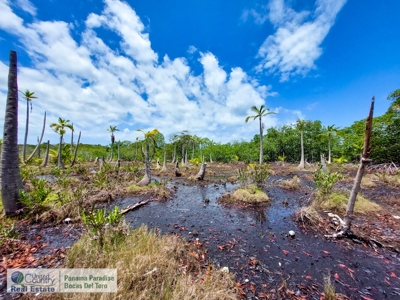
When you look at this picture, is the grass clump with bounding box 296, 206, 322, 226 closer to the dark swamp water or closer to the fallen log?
the dark swamp water

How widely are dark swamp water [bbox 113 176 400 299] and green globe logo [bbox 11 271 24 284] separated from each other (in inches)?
129

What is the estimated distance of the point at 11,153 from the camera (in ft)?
17.0

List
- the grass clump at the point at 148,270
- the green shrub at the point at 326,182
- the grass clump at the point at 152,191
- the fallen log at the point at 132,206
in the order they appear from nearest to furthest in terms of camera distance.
Result: the grass clump at the point at 148,270
the fallen log at the point at 132,206
the green shrub at the point at 326,182
the grass clump at the point at 152,191

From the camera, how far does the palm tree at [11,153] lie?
5113 mm

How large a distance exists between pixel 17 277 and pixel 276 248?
5.31 m

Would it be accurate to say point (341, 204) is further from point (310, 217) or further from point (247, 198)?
point (247, 198)

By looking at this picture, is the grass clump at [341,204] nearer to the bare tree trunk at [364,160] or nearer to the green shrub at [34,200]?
the bare tree trunk at [364,160]

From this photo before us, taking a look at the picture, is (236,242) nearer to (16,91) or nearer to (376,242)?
(376,242)

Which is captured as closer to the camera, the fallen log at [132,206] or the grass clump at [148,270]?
the grass clump at [148,270]

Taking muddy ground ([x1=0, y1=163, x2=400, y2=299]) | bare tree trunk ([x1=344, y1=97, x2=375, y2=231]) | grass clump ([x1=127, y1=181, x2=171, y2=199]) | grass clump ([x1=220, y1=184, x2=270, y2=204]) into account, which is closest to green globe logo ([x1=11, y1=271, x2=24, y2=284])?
muddy ground ([x1=0, y1=163, x2=400, y2=299])

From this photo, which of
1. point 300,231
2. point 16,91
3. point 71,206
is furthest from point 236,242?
point 16,91

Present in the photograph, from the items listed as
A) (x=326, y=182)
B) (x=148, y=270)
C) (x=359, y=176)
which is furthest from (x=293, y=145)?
(x=148, y=270)

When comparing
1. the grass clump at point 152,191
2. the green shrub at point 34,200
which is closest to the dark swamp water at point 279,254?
the grass clump at point 152,191

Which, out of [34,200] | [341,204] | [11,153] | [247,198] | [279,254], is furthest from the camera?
[247,198]
